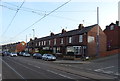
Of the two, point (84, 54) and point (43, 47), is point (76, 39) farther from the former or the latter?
point (43, 47)

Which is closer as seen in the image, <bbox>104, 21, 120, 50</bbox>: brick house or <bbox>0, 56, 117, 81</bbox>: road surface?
<bbox>0, 56, 117, 81</bbox>: road surface

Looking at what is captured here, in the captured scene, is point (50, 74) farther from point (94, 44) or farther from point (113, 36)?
point (113, 36)

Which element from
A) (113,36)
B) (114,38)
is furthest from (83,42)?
(113,36)

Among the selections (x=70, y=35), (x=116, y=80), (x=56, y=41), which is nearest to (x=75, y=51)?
(x=70, y=35)

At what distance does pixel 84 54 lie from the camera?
47906mm

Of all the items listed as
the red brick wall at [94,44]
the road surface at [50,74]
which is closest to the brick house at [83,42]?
the red brick wall at [94,44]

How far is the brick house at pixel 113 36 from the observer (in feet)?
189

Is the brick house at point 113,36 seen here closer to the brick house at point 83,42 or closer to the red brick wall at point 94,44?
the red brick wall at point 94,44

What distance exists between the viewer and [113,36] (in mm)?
59312

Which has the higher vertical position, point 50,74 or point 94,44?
point 94,44

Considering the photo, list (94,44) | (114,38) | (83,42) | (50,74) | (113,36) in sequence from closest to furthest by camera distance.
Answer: (50,74)
(83,42)
(94,44)
(114,38)
(113,36)

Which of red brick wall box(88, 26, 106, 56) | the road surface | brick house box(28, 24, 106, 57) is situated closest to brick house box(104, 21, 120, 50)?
red brick wall box(88, 26, 106, 56)

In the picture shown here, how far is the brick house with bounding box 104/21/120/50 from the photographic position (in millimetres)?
57719

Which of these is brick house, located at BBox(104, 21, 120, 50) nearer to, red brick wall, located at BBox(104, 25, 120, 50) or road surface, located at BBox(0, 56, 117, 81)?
red brick wall, located at BBox(104, 25, 120, 50)
